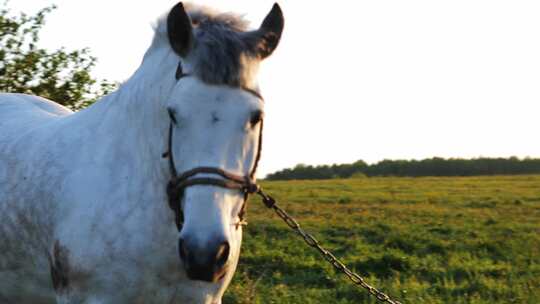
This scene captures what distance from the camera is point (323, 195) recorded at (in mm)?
23922

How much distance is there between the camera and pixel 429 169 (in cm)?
4144

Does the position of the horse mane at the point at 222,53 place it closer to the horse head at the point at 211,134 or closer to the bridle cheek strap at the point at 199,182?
the horse head at the point at 211,134

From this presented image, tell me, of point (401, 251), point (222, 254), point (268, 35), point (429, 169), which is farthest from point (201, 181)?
point (429, 169)

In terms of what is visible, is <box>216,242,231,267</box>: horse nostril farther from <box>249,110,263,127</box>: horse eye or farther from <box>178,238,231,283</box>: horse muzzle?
<box>249,110,263,127</box>: horse eye

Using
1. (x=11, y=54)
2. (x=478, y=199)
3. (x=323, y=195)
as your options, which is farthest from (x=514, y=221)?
(x=11, y=54)

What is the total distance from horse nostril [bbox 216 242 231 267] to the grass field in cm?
369

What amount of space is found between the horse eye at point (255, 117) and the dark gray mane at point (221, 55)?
136 mm

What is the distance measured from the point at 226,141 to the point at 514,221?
14.4 meters

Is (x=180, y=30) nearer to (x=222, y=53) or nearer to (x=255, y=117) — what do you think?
(x=222, y=53)

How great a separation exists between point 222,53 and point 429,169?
39.4 m

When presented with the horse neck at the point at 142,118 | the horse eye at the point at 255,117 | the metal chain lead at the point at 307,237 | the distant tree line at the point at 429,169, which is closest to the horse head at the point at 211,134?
the horse eye at the point at 255,117

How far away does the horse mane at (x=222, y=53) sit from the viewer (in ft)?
10.4

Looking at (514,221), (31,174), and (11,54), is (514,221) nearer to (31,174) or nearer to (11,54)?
(11,54)

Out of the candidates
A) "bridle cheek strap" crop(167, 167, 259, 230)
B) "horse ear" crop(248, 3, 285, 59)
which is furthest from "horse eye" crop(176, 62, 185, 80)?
"bridle cheek strap" crop(167, 167, 259, 230)
